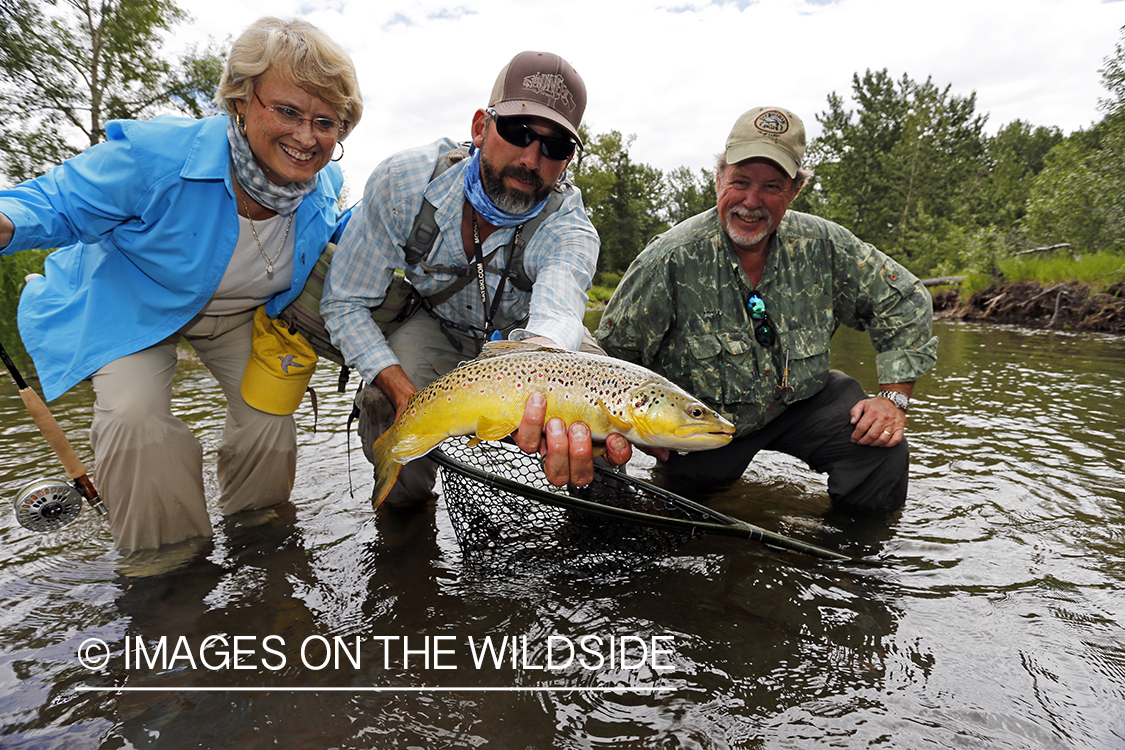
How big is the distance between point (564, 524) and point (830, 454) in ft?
7.03

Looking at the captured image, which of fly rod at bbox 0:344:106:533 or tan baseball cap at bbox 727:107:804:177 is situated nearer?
fly rod at bbox 0:344:106:533

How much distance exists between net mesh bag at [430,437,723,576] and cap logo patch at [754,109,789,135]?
2.54m

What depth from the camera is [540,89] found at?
3230 mm

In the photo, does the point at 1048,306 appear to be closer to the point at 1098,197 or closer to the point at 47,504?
the point at 1098,197

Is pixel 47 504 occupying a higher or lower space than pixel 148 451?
lower

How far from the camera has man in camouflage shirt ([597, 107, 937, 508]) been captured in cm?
396

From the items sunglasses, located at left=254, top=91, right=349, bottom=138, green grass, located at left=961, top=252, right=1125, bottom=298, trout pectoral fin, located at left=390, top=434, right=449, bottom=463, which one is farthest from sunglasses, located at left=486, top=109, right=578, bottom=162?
green grass, located at left=961, top=252, right=1125, bottom=298

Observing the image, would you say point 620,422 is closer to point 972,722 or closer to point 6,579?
point 972,722

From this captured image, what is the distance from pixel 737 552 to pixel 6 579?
4065 mm

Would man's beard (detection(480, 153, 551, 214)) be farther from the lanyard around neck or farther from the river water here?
the river water

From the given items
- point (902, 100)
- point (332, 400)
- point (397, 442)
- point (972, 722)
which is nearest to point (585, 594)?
point (397, 442)

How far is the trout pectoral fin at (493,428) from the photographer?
272 cm

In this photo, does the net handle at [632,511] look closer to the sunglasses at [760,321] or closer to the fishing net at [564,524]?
the fishing net at [564,524]

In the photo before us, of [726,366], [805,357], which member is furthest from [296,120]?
[805,357]
